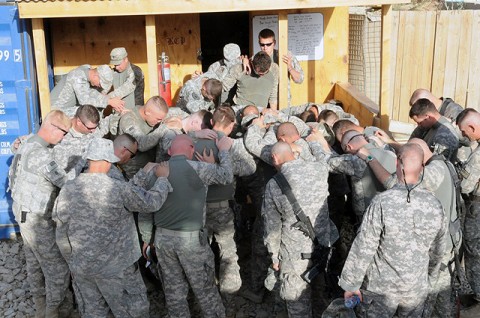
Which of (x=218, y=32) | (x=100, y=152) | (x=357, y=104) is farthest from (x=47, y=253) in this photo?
(x=218, y=32)

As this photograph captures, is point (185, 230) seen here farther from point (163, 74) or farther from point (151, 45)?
point (163, 74)

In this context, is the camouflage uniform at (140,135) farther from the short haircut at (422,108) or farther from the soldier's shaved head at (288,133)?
the short haircut at (422,108)

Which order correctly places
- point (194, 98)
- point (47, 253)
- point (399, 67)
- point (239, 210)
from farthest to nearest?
point (399, 67)
point (194, 98)
point (239, 210)
point (47, 253)

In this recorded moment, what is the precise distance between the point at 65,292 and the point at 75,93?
274 centimetres

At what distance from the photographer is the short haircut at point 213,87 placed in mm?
7684

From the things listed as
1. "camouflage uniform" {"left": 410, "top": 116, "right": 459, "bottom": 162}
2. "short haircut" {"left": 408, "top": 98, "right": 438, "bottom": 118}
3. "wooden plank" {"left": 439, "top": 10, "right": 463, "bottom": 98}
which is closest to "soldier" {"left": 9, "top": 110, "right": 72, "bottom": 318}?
"short haircut" {"left": 408, "top": 98, "right": 438, "bottom": 118}

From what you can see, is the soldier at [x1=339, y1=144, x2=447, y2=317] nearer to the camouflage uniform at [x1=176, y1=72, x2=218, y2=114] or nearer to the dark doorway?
the camouflage uniform at [x1=176, y1=72, x2=218, y2=114]

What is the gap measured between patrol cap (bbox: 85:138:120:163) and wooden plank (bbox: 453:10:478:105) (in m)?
8.78

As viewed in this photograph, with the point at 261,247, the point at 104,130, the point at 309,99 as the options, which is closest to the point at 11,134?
the point at 104,130

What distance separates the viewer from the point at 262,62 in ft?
25.6

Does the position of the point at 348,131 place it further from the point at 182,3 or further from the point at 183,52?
the point at 183,52

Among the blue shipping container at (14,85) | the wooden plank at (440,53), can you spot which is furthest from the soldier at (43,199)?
the wooden plank at (440,53)

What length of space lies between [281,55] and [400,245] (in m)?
3.81

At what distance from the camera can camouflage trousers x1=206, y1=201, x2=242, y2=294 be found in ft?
21.5
